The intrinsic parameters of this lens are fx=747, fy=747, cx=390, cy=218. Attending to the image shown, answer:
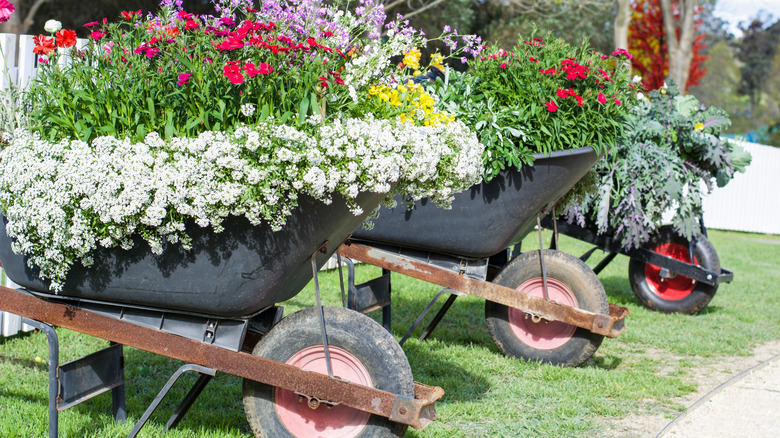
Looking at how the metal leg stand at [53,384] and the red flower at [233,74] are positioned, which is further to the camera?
the metal leg stand at [53,384]

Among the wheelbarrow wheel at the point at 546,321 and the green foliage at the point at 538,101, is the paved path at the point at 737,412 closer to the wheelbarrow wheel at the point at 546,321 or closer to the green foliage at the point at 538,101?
the wheelbarrow wheel at the point at 546,321

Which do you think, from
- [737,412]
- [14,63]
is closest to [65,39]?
[14,63]

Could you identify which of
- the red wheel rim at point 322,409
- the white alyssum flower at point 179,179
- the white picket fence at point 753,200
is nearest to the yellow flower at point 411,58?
the white alyssum flower at point 179,179

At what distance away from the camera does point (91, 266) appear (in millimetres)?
2393

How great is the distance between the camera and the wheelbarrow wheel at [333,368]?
7.86 feet

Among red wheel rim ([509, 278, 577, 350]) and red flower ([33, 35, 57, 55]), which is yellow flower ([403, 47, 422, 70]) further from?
red wheel rim ([509, 278, 577, 350])

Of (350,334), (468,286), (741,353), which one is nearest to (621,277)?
(741,353)

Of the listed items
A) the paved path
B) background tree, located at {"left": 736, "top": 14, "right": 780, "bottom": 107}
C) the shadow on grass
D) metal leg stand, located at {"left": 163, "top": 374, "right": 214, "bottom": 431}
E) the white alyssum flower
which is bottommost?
the paved path

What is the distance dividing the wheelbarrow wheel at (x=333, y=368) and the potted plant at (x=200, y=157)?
16 centimetres

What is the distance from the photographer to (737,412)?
351cm

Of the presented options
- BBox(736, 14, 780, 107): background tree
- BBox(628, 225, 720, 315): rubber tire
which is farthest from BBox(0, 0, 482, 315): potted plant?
BBox(736, 14, 780, 107): background tree

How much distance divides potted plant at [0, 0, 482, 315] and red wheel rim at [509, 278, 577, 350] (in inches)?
67.8

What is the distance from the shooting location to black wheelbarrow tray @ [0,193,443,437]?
7.63 feet

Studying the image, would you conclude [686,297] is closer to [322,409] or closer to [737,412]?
[737,412]
